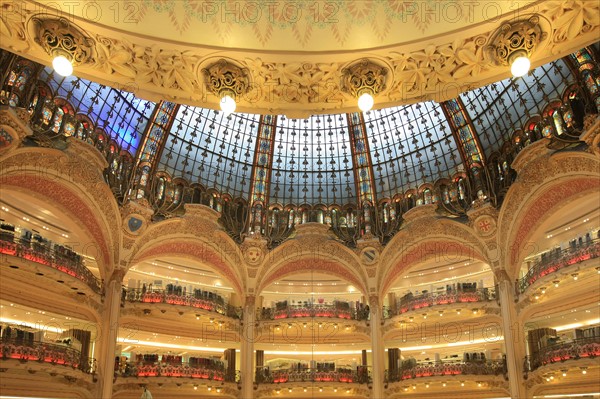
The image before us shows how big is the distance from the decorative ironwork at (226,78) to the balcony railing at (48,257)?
67.6 ft

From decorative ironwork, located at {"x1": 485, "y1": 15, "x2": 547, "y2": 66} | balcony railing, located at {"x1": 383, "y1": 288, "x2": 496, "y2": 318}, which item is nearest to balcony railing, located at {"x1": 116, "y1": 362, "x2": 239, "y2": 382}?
balcony railing, located at {"x1": 383, "y1": 288, "x2": 496, "y2": 318}

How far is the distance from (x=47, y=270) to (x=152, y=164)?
10.6 m

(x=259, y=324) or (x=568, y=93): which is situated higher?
(x=568, y=93)

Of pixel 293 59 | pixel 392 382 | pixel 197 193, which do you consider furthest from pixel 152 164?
pixel 293 59

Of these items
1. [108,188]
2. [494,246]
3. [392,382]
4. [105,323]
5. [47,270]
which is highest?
[108,188]

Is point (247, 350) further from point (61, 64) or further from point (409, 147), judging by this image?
point (61, 64)

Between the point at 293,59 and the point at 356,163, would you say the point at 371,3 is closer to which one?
the point at 293,59

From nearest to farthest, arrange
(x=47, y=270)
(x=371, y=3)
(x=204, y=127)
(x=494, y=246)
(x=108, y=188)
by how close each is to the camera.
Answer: (x=371, y=3) → (x=47, y=270) → (x=108, y=188) → (x=494, y=246) → (x=204, y=127)

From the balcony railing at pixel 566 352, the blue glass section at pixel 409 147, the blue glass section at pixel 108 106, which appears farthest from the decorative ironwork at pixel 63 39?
the blue glass section at pixel 409 147

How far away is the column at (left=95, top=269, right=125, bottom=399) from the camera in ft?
100.0

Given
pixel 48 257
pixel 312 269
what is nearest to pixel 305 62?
pixel 48 257

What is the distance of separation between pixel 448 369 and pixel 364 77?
28838mm

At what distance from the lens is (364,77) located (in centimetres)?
908

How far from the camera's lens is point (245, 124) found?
38156 mm
